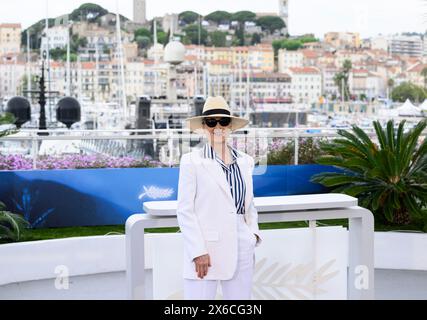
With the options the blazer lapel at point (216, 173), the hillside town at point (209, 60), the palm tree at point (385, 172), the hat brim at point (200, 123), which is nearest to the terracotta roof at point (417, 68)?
the hillside town at point (209, 60)

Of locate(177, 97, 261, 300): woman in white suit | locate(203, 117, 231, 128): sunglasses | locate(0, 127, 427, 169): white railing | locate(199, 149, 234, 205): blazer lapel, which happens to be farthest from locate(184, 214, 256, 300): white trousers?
locate(0, 127, 427, 169): white railing

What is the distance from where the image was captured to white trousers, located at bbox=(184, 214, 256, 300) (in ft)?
12.0

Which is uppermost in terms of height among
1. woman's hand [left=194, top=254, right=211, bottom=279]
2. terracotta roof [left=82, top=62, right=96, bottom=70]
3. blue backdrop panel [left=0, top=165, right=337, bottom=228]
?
terracotta roof [left=82, top=62, right=96, bottom=70]

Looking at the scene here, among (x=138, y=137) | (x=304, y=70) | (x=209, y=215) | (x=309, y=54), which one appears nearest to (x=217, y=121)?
(x=209, y=215)

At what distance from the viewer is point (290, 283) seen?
15.3 feet

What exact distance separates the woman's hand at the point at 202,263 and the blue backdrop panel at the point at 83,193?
404 cm

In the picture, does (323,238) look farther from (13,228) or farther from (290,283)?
(13,228)

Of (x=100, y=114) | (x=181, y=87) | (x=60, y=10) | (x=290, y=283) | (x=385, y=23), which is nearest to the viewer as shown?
(x=290, y=283)

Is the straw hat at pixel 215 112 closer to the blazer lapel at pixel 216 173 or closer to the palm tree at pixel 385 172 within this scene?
the blazer lapel at pixel 216 173

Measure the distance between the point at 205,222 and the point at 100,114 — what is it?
105ft

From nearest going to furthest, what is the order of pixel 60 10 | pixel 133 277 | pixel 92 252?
pixel 133 277 < pixel 92 252 < pixel 60 10

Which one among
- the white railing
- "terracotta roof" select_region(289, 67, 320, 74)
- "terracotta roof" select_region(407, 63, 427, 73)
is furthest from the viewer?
"terracotta roof" select_region(407, 63, 427, 73)

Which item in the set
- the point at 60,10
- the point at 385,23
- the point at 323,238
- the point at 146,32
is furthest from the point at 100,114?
the point at 323,238

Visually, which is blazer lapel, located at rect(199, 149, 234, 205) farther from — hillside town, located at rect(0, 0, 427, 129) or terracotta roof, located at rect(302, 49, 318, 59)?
terracotta roof, located at rect(302, 49, 318, 59)
